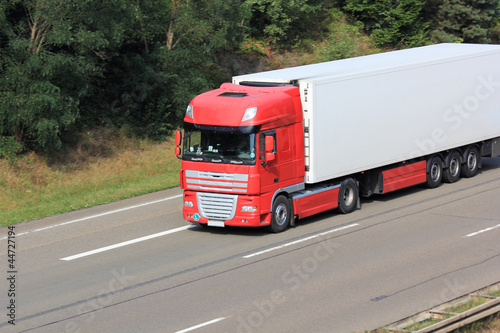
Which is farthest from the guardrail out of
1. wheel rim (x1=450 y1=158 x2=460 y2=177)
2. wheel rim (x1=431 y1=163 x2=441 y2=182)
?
wheel rim (x1=450 y1=158 x2=460 y2=177)

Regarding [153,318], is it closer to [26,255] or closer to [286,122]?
[26,255]

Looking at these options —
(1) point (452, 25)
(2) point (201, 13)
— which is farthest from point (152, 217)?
(1) point (452, 25)

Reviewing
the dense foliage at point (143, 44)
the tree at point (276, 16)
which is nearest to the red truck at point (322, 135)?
the dense foliage at point (143, 44)

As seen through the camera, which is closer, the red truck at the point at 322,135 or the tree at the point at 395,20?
the red truck at the point at 322,135

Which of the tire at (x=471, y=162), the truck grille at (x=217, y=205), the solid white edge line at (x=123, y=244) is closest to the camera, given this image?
the solid white edge line at (x=123, y=244)

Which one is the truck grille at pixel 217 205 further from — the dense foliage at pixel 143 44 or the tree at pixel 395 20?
the tree at pixel 395 20

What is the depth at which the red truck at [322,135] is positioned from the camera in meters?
16.0

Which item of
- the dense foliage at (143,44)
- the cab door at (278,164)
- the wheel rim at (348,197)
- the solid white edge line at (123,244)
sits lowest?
the solid white edge line at (123,244)

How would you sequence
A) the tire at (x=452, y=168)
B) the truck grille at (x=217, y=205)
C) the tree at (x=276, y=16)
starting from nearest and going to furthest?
1. the truck grille at (x=217, y=205)
2. the tire at (x=452, y=168)
3. the tree at (x=276, y=16)

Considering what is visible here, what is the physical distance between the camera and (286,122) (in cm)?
1639

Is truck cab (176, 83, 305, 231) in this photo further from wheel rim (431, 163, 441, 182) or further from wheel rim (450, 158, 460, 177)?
wheel rim (450, 158, 460, 177)

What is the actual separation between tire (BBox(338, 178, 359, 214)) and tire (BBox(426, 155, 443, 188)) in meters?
3.29

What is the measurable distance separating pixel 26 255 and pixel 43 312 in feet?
12.7

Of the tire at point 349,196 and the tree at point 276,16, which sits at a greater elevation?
the tree at point 276,16
